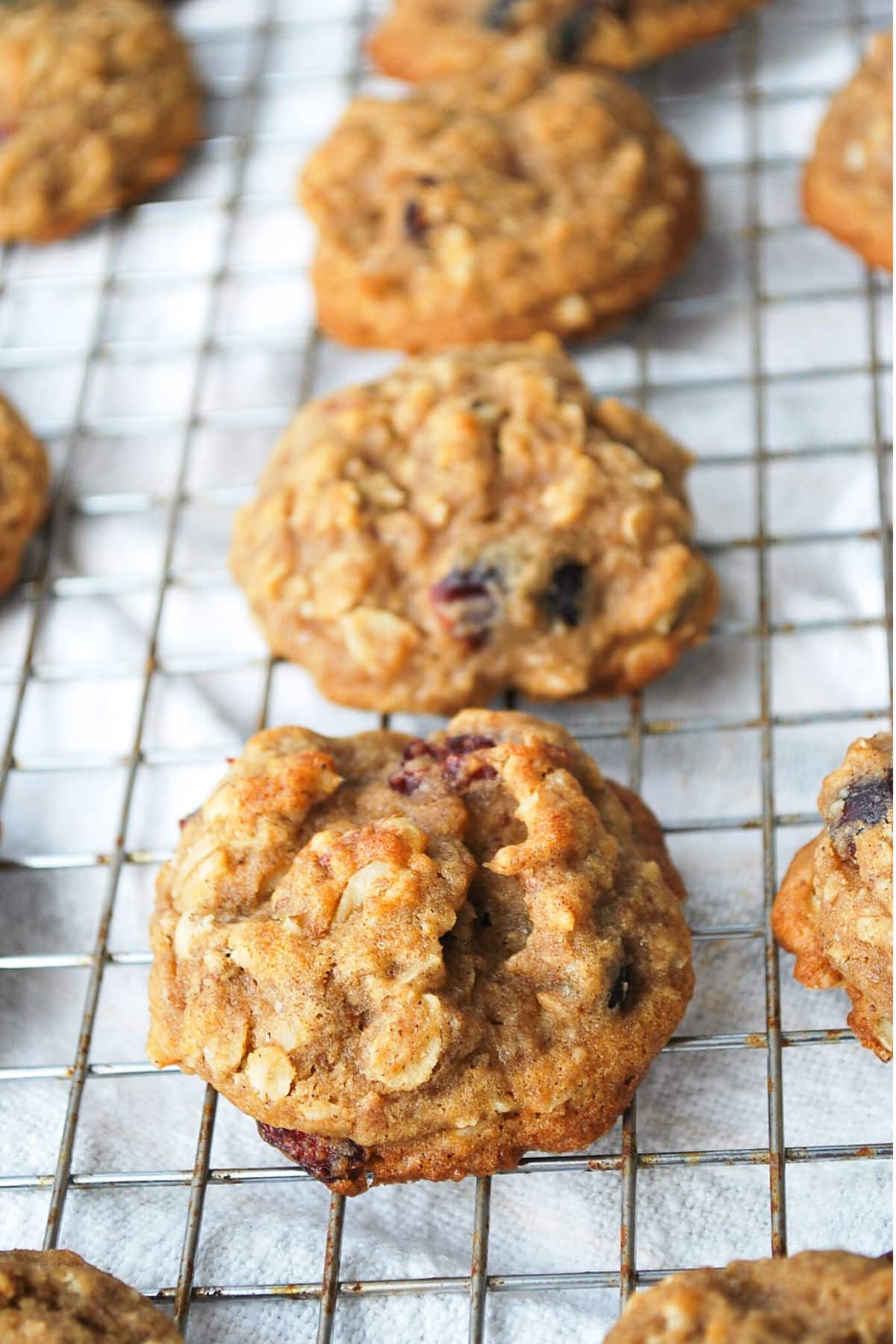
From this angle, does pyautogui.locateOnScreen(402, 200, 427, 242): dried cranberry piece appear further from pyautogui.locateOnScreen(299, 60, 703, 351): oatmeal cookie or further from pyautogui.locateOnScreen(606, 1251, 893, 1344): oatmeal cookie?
pyautogui.locateOnScreen(606, 1251, 893, 1344): oatmeal cookie

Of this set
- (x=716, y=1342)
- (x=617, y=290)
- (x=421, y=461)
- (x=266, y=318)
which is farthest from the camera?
(x=266, y=318)

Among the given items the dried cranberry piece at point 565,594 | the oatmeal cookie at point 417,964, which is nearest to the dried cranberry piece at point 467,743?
the oatmeal cookie at point 417,964

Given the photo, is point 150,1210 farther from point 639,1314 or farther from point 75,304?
point 75,304

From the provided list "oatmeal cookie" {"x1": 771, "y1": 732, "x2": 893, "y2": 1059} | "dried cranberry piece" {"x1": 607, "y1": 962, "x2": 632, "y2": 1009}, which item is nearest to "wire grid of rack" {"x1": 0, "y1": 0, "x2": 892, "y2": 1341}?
"oatmeal cookie" {"x1": 771, "y1": 732, "x2": 893, "y2": 1059}

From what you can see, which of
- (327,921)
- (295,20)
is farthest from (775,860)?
(295,20)

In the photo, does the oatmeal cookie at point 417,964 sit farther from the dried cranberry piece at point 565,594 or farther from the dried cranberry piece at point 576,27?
the dried cranberry piece at point 576,27

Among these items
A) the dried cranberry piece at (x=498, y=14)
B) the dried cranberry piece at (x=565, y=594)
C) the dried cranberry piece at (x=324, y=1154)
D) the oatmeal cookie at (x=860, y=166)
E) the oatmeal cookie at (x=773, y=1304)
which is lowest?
the dried cranberry piece at (x=324, y=1154)
